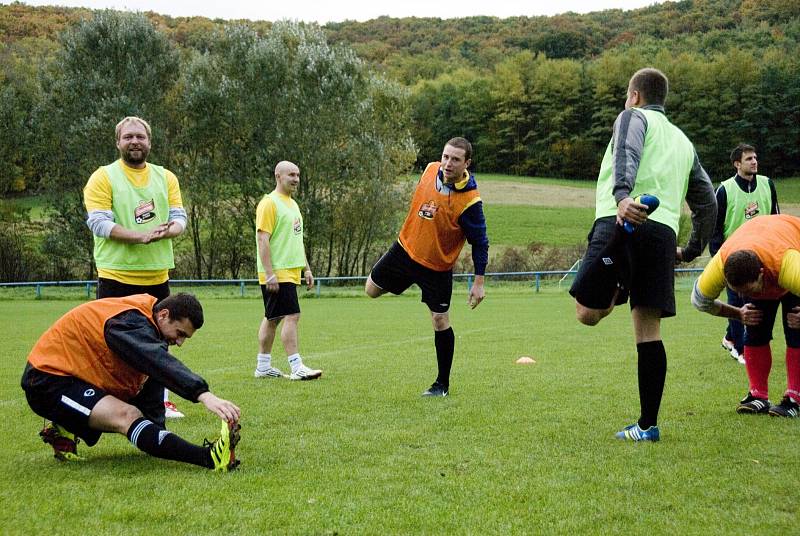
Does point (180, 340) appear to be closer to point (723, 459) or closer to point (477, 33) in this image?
point (723, 459)

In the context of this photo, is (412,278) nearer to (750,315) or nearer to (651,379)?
(651,379)

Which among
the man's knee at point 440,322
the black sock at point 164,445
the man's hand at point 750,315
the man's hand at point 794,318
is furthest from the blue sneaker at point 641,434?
the black sock at point 164,445

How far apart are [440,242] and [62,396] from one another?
3842 mm

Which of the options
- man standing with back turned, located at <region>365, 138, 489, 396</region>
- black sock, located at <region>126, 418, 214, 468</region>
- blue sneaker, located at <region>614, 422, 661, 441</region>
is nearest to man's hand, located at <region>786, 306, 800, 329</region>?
blue sneaker, located at <region>614, 422, 661, 441</region>

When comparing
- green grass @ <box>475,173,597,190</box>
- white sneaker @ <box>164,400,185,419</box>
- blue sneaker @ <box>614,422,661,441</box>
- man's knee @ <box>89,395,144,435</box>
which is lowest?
green grass @ <box>475,173,597,190</box>

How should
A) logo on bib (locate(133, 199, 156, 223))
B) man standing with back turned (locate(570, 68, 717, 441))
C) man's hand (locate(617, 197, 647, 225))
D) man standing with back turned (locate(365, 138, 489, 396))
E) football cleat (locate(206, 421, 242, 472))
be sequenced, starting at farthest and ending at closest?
man standing with back turned (locate(365, 138, 489, 396)) → logo on bib (locate(133, 199, 156, 223)) → man standing with back turned (locate(570, 68, 717, 441)) → man's hand (locate(617, 197, 647, 225)) → football cleat (locate(206, 421, 242, 472))

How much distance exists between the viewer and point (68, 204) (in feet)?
122

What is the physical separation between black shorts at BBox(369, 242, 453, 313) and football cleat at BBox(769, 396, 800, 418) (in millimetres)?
2855

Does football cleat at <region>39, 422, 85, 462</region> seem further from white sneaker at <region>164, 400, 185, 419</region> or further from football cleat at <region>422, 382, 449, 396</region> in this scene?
football cleat at <region>422, 382, 449, 396</region>

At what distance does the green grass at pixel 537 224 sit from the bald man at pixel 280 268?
3826 cm

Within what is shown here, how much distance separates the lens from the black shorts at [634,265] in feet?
16.6

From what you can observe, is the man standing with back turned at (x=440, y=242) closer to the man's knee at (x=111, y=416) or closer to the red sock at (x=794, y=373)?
the red sock at (x=794, y=373)

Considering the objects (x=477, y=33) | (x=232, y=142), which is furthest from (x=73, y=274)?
(x=477, y=33)

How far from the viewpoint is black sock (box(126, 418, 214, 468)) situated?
454cm
